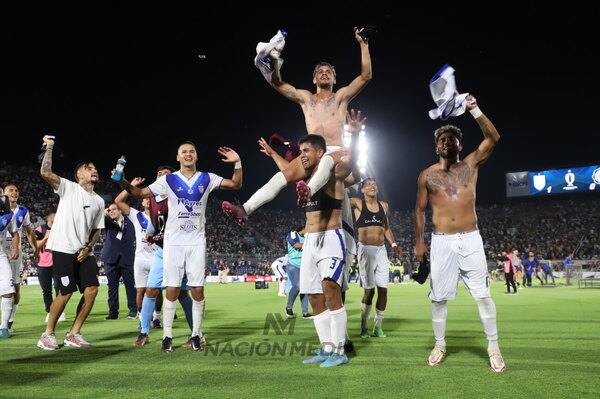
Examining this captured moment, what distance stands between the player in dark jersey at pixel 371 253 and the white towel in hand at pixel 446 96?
9.74 ft

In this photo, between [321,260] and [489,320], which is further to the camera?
[321,260]

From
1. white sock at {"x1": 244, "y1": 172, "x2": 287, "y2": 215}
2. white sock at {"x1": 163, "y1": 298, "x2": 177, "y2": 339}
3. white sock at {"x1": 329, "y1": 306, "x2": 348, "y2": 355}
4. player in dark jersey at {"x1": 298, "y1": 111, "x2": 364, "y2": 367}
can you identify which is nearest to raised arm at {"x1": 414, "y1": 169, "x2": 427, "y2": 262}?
player in dark jersey at {"x1": 298, "y1": 111, "x2": 364, "y2": 367}

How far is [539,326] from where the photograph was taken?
8875 mm

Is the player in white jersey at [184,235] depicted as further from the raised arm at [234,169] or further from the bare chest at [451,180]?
the bare chest at [451,180]

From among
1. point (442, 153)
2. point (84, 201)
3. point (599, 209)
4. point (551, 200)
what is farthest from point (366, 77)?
point (551, 200)

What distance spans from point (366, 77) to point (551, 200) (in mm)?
65009

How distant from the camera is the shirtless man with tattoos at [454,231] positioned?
214 inches

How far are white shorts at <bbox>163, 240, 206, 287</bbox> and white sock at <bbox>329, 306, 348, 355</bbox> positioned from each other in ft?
6.21

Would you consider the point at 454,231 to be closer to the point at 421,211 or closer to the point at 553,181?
the point at 421,211

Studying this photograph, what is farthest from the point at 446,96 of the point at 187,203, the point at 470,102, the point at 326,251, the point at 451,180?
the point at 187,203

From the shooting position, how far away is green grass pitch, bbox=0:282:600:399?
4.17m

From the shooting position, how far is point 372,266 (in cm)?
805

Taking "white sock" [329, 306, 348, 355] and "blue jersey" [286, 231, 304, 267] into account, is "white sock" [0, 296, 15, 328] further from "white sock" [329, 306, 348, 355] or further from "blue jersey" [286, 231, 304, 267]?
"white sock" [329, 306, 348, 355]

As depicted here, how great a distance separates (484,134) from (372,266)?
3.18 meters
